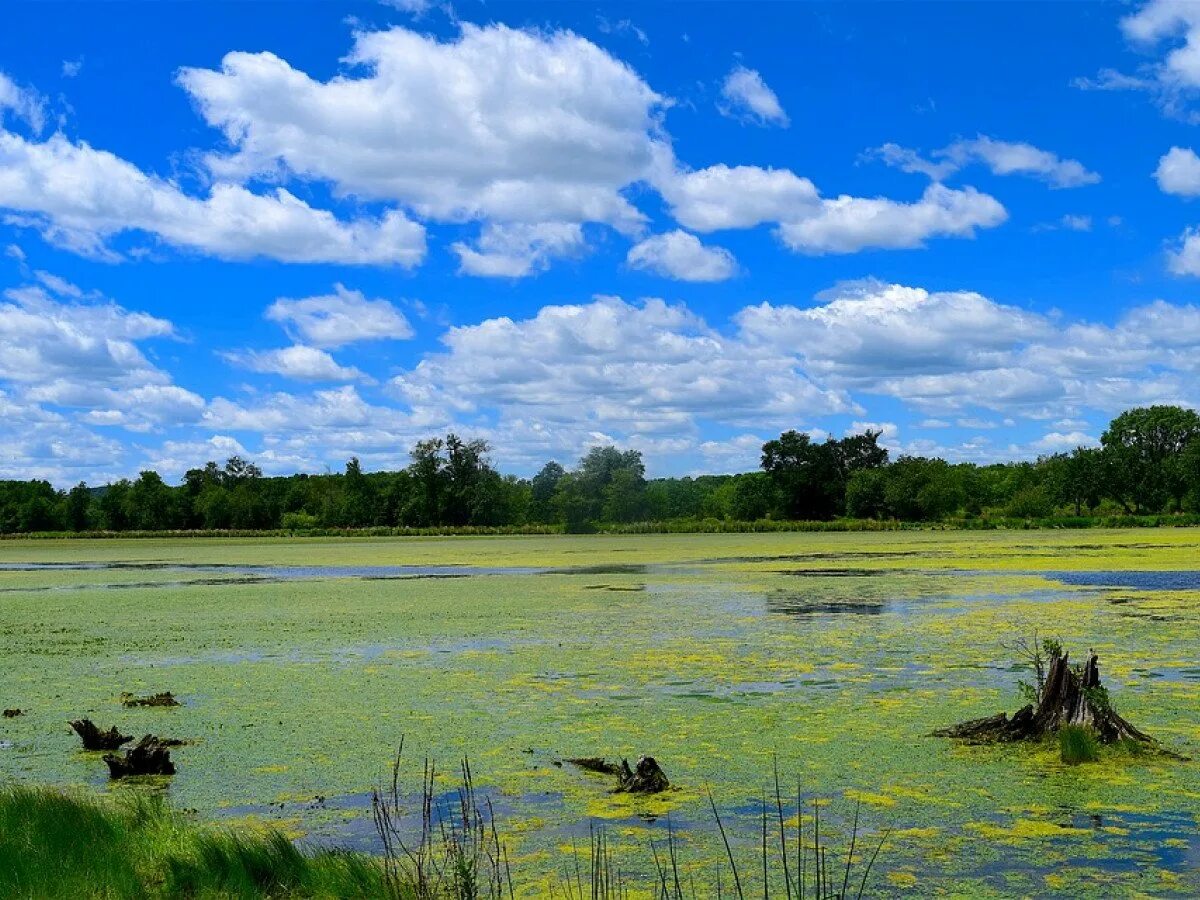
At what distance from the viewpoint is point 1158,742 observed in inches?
324

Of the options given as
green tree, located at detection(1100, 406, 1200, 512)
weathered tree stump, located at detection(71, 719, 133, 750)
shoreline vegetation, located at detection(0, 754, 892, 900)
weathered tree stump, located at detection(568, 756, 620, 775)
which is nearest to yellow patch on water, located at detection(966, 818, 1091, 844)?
shoreline vegetation, located at detection(0, 754, 892, 900)

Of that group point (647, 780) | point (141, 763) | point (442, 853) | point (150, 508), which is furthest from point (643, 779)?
point (150, 508)

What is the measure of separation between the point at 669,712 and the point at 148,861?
5075 millimetres

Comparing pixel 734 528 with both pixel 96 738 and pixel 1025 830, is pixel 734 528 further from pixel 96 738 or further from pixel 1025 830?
pixel 1025 830

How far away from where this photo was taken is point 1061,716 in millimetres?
8258

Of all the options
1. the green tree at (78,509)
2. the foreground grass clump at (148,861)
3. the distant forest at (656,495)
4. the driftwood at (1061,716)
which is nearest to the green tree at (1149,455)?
the distant forest at (656,495)

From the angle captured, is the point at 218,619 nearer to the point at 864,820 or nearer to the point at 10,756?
the point at 10,756

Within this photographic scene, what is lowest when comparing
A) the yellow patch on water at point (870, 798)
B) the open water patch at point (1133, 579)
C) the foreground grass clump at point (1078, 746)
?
the yellow patch on water at point (870, 798)

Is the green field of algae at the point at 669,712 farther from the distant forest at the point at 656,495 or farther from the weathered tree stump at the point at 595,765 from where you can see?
the distant forest at the point at 656,495

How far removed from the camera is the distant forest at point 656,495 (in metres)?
91.1

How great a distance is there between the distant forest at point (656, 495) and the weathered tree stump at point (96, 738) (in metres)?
68.9

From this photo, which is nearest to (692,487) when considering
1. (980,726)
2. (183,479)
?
(183,479)

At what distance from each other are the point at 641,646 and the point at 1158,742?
7349 mm

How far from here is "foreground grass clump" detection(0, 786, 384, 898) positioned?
530 centimetres
